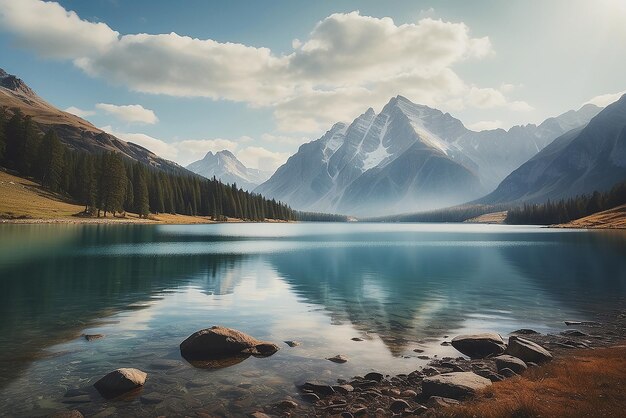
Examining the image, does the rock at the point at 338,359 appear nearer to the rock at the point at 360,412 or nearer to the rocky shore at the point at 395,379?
the rocky shore at the point at 395,379

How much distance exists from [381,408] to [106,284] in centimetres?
3666

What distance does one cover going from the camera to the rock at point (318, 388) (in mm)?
17109

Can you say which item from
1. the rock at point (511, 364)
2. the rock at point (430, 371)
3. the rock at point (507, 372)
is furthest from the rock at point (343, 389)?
the rock at point (511, 364)

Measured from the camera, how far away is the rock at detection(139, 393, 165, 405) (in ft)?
52.6

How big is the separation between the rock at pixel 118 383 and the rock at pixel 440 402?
1178cm

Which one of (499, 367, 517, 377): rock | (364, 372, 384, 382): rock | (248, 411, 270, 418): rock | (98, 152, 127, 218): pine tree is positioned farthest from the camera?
(98, 152, 127, 218): pine tree

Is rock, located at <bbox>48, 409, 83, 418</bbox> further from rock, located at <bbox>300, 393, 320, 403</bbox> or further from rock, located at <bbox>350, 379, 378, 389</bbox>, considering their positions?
rock, located at <bbox>350, 379, 378, 389</bbox>

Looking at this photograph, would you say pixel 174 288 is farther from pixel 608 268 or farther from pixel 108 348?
pixel 608 268

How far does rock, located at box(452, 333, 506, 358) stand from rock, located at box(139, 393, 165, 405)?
15690 mm

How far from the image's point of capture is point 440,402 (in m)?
15.4

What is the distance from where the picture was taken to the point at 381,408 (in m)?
15.5

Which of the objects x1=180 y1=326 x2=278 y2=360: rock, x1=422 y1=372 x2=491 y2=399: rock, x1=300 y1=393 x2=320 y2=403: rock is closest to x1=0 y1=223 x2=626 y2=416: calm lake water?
x1=300 y1=393 x2=320 y2=403: rock

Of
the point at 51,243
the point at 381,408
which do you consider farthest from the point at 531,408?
the point at 51,243

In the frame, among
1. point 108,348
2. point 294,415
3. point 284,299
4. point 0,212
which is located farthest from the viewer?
point 0,212
